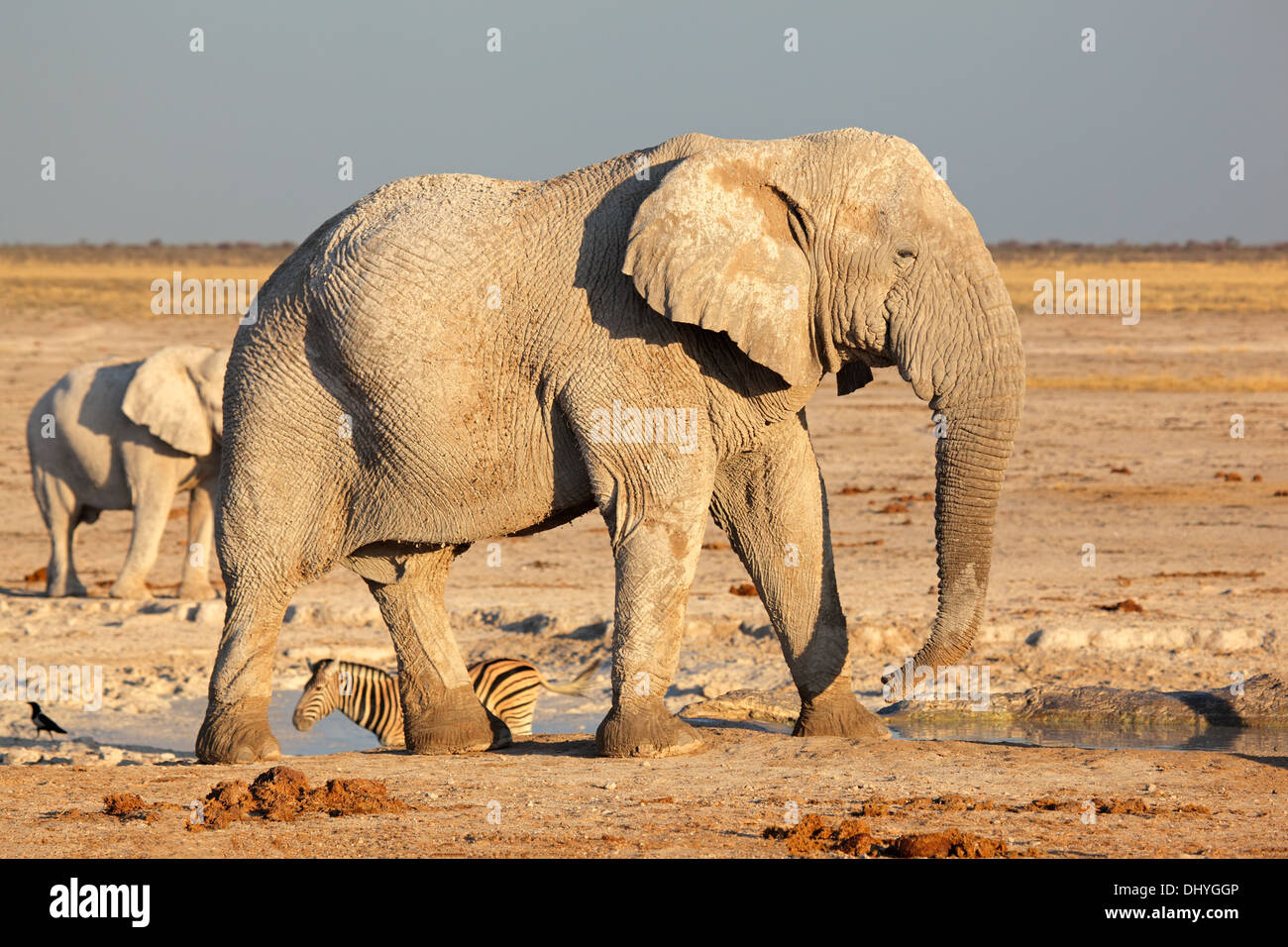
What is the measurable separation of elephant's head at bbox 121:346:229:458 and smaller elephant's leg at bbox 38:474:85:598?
3.21 feet

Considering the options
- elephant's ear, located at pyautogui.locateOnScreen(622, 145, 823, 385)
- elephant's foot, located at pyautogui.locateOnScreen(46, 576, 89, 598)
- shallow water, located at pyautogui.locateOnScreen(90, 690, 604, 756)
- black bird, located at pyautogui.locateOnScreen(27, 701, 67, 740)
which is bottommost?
shallow water, located at pyautogui.locateOnScreen(90, 690, 604, 756)

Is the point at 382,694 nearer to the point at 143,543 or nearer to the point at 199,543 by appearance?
the point at 143,543

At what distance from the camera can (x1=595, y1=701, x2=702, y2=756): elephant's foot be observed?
694 cm

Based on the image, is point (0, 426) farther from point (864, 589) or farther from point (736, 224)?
point (736, 224)

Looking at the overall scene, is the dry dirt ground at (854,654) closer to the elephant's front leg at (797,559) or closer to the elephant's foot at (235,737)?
the elephant's foot at (235,737)

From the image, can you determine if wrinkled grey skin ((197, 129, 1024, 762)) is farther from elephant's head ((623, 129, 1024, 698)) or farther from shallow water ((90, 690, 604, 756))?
shallow water ((90, 690, 604, 756))

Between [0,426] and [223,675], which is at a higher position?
[0,426]

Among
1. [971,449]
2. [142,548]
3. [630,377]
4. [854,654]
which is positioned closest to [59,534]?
[142,548]

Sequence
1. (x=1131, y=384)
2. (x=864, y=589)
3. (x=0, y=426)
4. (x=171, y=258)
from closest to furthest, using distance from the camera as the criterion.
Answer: (x=864, y=589)
(x=0, y=426)
(x=1131, y=384)
(x=171, y=258)

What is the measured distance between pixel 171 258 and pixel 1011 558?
99822 millimetres

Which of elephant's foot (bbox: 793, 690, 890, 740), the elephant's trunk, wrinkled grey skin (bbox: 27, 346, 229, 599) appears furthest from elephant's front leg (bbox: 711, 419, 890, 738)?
wrinkled grey skin (bbox: 27, 346, 229, 599)

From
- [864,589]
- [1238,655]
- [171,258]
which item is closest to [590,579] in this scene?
[864,589]

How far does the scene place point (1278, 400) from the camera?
24.0m

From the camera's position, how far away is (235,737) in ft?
24.6
